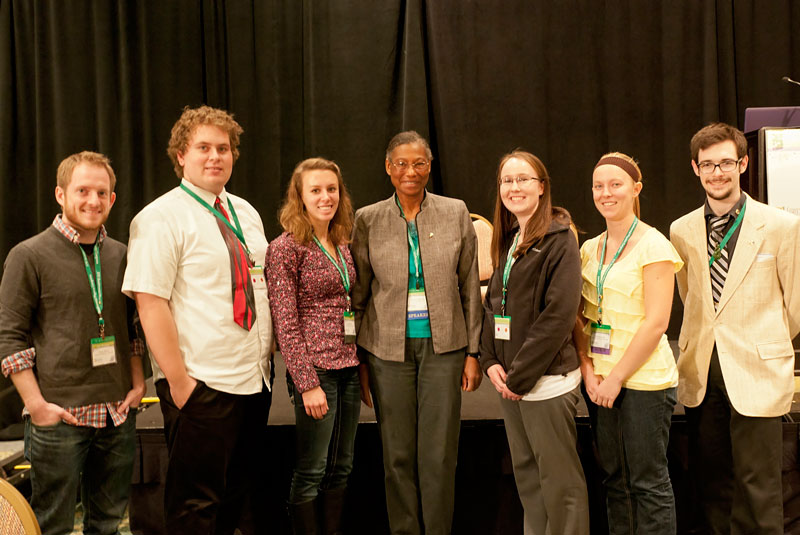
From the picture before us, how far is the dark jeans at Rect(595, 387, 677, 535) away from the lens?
2004 millimetres

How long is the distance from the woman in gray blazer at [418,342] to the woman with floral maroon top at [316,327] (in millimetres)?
122

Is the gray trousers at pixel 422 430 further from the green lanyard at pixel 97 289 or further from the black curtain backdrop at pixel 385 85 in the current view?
the black curtain backdrop at pixel 385 85

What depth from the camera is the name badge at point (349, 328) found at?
219cm

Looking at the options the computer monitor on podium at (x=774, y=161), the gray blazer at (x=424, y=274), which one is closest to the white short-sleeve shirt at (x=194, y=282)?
the gray blazer at (x=424, y=274)

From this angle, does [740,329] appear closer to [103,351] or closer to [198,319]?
[198,319]

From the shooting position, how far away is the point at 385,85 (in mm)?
4680

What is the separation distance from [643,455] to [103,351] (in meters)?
1.81

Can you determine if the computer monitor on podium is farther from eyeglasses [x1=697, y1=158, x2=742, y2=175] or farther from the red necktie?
the red necktie

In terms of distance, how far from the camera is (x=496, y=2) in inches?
181

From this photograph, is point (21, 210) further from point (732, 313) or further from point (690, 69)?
point (690, 69)

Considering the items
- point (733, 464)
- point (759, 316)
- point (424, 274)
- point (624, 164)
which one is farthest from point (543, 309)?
point (733, 464)

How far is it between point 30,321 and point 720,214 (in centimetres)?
239

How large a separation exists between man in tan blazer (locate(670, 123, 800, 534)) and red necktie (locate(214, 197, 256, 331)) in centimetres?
160

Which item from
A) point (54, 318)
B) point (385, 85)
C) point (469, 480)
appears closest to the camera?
point (54, 318)
